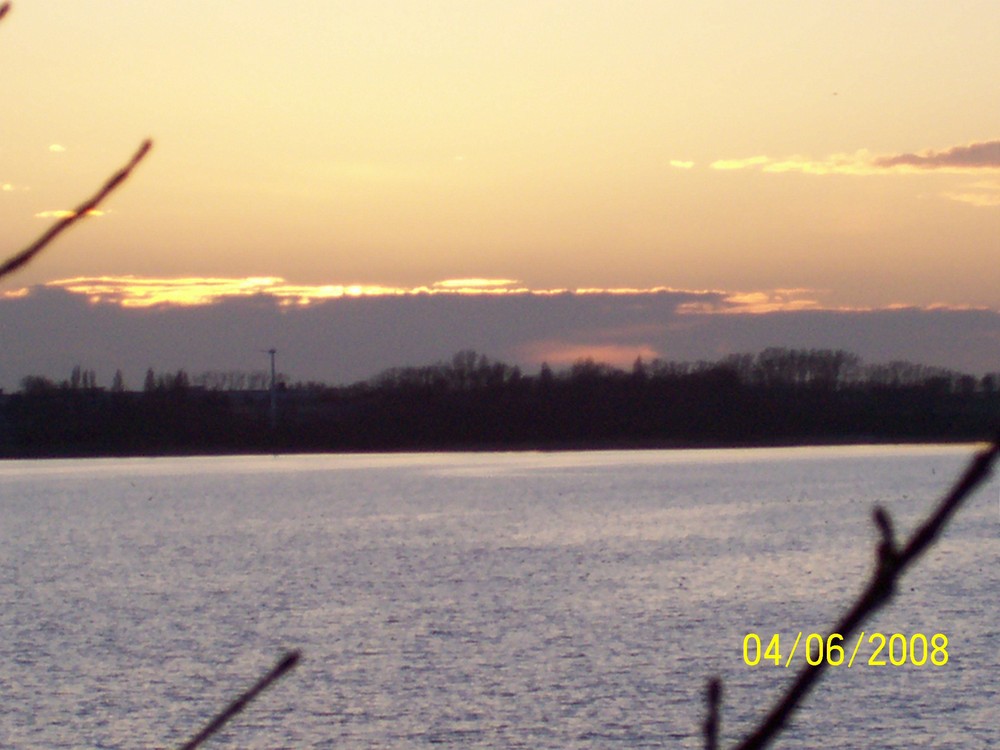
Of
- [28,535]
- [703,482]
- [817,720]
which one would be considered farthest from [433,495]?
[817,720]

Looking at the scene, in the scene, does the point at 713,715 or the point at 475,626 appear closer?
the point at 713,715

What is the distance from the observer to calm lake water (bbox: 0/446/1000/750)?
96.9 ft

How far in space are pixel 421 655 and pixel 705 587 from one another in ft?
57.5

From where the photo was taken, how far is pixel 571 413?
161000 mm

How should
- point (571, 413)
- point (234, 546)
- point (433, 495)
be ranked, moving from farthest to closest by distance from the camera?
point (571, 413)
point (433, 495)
point (234, 546)

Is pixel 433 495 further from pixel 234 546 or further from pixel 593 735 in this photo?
pixel 593 735

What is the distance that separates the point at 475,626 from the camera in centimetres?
4369
